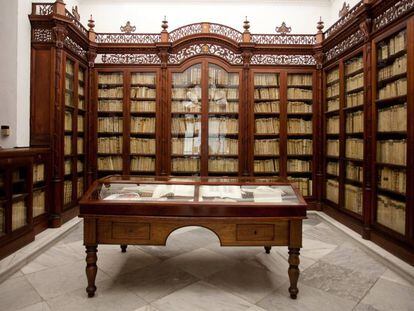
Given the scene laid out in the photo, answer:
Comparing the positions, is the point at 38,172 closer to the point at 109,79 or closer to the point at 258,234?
the point at 109,79

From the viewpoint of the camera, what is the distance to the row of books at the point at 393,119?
9.46 feet

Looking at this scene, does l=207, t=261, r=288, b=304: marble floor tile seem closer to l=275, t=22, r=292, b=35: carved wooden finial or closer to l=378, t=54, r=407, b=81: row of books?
l=378, t=54, r=407, b=81: row of books

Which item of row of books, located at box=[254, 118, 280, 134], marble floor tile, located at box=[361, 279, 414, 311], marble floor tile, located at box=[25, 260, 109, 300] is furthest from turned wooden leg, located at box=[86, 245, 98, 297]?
row of books, located at box=[254, 118, 280, 134]

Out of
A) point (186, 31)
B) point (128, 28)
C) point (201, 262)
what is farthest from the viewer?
point (128, 28)

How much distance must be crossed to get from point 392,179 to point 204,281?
236 centimetres

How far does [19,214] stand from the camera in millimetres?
3055

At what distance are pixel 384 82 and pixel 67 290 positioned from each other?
3945 mm

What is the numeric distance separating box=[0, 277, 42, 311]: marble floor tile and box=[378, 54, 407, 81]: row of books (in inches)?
158

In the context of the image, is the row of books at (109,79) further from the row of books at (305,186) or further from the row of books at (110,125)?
the row of books at (305,186)

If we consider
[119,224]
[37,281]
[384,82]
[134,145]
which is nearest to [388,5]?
[384,82]

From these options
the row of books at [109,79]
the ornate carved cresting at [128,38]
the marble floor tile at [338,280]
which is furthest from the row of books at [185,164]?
the marble floor tile at [338,280]

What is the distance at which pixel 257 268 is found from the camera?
2.68 metres

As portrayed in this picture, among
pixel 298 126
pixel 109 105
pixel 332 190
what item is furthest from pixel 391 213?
pixel 109 105

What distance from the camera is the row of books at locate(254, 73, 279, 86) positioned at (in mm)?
4969
